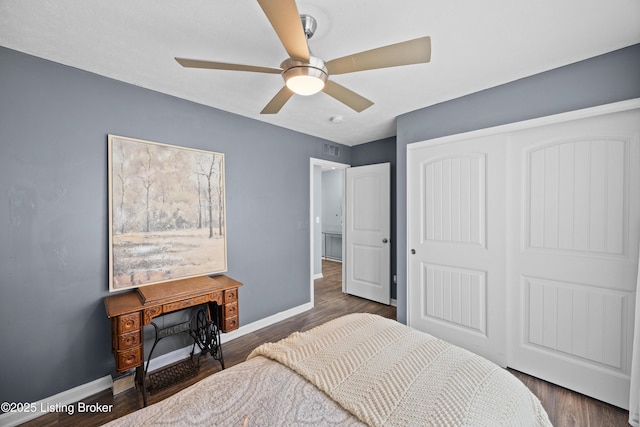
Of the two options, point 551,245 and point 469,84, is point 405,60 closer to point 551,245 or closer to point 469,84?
point 469,84

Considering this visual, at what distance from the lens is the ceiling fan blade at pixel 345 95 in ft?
4.95

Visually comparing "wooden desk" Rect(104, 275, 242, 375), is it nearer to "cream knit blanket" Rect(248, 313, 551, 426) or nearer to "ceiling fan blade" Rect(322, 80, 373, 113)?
"cream knit blanket" Rect(248, 313, 551, 426)

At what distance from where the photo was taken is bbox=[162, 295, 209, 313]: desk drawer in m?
A: 2.01

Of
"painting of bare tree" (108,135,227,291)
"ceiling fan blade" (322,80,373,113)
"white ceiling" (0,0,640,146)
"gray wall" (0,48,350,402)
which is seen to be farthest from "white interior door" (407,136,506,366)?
"gray wall" (0,48,350,402)

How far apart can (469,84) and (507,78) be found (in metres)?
0.27

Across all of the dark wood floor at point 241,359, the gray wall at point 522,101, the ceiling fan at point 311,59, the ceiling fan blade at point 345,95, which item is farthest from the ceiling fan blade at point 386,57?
the dark wood floor at point 241,359

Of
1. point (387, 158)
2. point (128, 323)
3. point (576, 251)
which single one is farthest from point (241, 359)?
point (387, 158)

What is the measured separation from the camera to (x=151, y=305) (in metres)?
1.93

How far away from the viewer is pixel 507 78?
2.10 meters

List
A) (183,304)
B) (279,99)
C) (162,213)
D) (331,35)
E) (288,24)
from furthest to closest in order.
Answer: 1. (162,213)
2. (183,304)
3. (279,99)
4. (331,35)
5. (288,24)

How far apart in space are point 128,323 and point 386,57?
7.53 feet

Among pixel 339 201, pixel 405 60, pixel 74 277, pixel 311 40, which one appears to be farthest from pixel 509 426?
pixel 339 201

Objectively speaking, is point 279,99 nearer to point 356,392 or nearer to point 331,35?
point 331,35

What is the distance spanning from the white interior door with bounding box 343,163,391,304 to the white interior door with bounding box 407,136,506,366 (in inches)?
36.4
